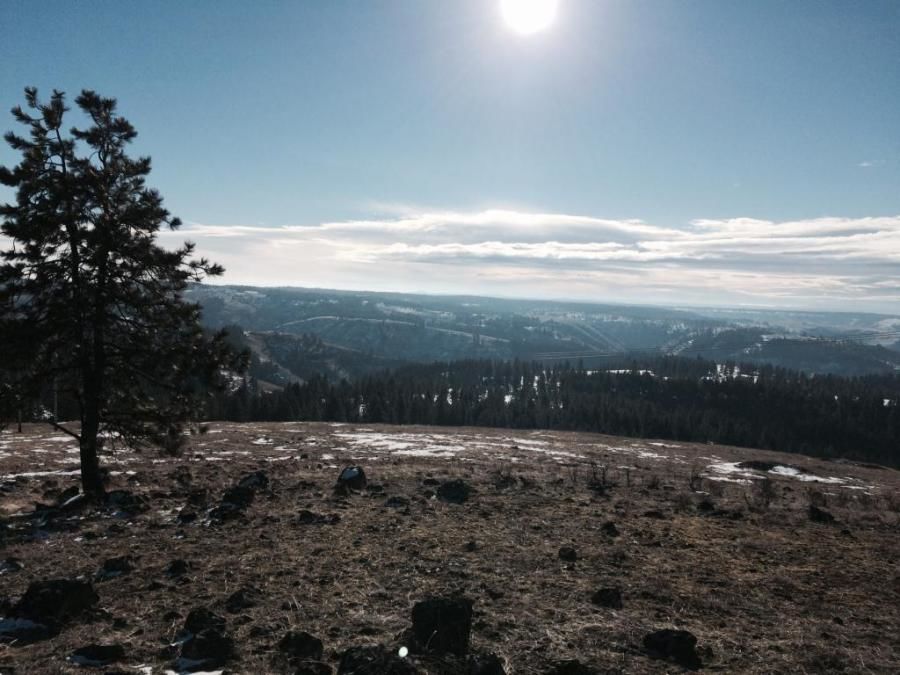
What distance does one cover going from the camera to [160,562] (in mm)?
10961

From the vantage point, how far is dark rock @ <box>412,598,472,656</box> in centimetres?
726

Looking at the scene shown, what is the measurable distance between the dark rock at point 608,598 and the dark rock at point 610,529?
472 cm

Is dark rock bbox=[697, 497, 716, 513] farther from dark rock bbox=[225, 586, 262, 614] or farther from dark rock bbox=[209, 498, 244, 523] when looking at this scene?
dark rock bbox=[209, 498, 244, 523]

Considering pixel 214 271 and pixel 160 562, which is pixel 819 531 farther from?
pixel 214 271

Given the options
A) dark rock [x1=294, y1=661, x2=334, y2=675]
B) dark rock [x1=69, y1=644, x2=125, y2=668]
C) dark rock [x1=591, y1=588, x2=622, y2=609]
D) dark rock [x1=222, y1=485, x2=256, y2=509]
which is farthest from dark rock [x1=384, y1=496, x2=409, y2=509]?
dark rock [x1=69, y1=644, x2=125, y2=668]

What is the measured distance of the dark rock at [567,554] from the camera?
11.7m

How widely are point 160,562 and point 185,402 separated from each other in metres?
7.47

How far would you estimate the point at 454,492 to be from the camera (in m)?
18.1

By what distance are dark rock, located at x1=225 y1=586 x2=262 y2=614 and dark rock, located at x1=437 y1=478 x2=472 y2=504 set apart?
9.10 meters

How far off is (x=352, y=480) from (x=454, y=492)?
4.07m

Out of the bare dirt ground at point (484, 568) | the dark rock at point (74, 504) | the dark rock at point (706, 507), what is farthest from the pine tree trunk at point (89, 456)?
the dark rock at point (706, 507)

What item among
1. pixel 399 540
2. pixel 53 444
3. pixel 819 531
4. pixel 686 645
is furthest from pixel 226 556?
pixel 53 444

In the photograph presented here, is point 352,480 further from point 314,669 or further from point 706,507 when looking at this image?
point 706,507

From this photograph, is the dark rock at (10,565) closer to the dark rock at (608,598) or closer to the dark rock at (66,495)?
the dark rock at (66,495)
